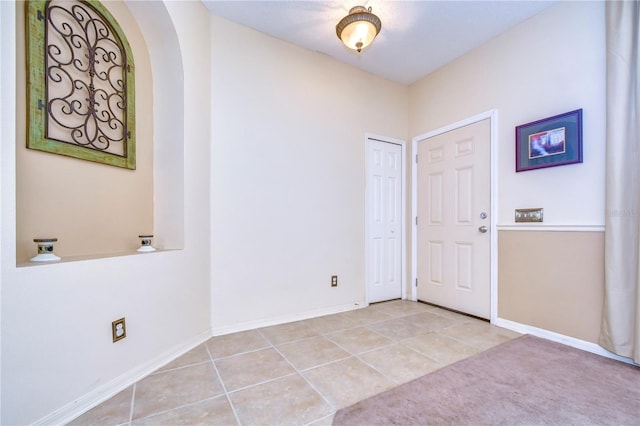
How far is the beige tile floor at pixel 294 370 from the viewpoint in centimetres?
140

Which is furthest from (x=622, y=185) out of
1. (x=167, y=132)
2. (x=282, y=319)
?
(x=167, y=132)

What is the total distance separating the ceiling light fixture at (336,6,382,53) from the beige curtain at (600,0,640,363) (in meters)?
1.63

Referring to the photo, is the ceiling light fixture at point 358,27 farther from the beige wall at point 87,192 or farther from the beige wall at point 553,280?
the beige wall at point 553,280

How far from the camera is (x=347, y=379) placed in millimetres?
1716

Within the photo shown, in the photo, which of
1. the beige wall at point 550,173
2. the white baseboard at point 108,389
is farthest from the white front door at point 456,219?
the white baseboard at point 108,389

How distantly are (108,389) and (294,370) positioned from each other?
40.7 inches

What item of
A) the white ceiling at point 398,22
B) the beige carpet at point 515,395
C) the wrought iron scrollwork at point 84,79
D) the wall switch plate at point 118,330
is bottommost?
the beige carpet at point 515,395

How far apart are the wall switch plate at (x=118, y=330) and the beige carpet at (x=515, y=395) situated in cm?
129

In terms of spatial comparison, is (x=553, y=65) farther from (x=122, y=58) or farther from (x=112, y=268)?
(x=112, y=268)

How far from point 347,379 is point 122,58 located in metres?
2.62

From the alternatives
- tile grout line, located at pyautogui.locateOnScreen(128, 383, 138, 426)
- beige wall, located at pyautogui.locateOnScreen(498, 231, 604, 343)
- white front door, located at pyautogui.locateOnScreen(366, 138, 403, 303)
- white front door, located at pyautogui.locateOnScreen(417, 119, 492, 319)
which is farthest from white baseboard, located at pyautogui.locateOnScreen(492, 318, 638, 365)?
tile grout line, located at pyautogui.locateOnScreen(128, 383, 138, 426)

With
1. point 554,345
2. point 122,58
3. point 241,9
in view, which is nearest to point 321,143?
point 241,9

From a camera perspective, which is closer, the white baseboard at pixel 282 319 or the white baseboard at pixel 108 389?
the white baseboard at pixel 108 389

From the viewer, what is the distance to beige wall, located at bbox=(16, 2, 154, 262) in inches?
56.8
